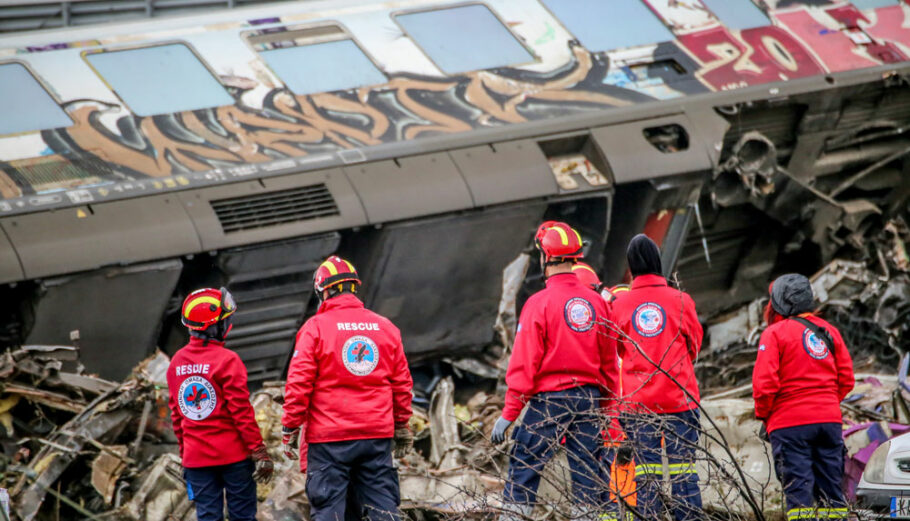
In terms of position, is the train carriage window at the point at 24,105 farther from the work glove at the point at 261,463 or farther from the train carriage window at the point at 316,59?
the work glove at the point at 261,463

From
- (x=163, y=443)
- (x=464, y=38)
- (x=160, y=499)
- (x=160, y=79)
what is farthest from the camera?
(x=464, y=38)

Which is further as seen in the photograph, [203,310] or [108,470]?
[108,470]

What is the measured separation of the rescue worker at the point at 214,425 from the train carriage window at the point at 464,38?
427 cm

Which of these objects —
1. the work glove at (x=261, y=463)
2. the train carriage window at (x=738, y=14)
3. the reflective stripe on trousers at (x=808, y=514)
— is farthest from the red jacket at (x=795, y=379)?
the train carriage window at (x=738, y=14)

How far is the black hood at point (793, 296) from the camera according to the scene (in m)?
6.50

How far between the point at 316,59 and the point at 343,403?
454 centimetres

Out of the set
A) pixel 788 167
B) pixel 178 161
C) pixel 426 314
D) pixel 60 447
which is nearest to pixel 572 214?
pixel 426 314

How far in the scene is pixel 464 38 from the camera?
10297 mm

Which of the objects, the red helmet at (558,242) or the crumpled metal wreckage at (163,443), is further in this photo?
the crumpled metal wreckage at (163,443)

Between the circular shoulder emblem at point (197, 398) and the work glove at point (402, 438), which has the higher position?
the circular shoulder emblem at point (197, 398)

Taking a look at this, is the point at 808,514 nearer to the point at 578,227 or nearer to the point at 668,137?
the point at 578,227

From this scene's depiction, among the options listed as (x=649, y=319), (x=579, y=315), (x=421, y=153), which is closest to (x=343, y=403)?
(x=579, y=315)

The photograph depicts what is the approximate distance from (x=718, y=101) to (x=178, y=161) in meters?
A: 4.62

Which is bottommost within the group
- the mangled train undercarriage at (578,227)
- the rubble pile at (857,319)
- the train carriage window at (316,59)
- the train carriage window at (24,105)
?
the rubble pile at (857,319)
